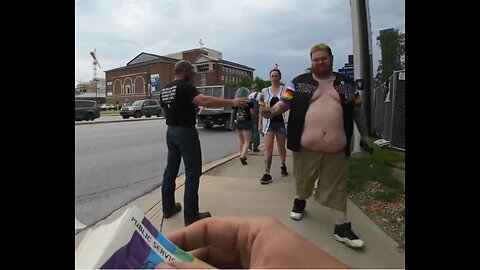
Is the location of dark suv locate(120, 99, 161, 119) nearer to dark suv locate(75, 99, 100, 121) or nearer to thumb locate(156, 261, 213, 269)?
dark suv locate(75, 99, 100, 121)

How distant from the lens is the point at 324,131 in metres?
0.87

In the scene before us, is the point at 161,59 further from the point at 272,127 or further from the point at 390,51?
the point at 272,127

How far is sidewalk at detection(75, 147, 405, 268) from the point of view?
0.72 meters

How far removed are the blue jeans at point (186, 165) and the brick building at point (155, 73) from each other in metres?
0.16

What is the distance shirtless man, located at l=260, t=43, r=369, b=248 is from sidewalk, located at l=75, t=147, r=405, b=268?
3 centimetres

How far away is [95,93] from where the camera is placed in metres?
0.62

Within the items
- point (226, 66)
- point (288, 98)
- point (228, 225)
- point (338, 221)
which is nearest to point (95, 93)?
point (226, 66)

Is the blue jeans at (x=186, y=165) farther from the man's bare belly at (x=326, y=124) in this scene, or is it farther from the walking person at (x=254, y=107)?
the man's bare belly at (x=326, y=124)

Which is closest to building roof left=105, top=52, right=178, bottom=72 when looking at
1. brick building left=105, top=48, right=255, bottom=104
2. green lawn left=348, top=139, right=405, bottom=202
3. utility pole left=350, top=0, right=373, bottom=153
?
brick building left=105, top=48, right=255, bottom=104

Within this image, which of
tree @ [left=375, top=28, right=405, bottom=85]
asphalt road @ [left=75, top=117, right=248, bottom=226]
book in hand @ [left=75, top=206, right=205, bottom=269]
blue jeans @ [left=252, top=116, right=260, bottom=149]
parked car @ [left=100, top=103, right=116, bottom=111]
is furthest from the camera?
blue jeans @ [left=252, top=116, right=260, bottom=149]

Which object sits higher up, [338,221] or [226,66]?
[226,66]

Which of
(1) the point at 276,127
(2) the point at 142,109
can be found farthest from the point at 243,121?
(1) the point at 276,127
